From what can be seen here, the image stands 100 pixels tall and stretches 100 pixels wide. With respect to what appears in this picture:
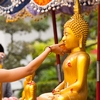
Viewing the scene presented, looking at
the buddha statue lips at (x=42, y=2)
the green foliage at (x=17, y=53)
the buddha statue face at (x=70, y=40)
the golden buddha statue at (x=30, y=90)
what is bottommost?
the green foliage at (x=17, y=53)

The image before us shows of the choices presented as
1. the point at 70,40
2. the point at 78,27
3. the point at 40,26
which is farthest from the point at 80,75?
the point at 40,26

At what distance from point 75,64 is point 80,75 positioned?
119 mm

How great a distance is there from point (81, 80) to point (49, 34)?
26.7ft

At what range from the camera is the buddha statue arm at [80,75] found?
11.6ft

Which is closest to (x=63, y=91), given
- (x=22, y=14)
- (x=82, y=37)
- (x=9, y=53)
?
(x=82, y=37)

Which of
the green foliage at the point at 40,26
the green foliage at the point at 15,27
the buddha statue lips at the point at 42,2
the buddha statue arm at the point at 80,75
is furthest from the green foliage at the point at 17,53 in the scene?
the buddha statue arm at the point at 80,75

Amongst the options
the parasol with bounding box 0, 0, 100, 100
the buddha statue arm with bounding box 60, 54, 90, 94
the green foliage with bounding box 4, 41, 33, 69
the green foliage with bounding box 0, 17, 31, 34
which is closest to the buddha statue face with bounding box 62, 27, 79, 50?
the buddha statue arm with bounding box 60, 54, 90, 94

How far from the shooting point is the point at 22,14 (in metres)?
5.75

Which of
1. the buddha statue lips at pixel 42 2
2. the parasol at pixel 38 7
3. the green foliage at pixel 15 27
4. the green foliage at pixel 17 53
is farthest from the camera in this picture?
the green foliage at pixel 15 27

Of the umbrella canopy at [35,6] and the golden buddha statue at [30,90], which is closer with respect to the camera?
the golden buddha statue at [30,90]

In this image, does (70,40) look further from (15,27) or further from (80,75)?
(15,27)

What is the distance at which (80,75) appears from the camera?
3561 millimetres

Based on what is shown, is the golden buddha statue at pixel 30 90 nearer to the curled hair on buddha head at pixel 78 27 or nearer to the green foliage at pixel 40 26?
the curled hair on buddha head at pixel 78 27

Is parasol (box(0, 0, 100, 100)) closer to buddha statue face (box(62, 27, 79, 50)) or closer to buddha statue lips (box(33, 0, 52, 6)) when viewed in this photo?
buddha statue lips (box(33, 0, 52, 6))
